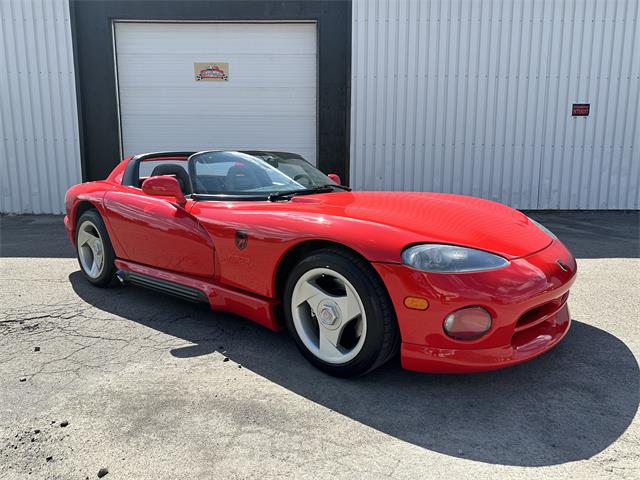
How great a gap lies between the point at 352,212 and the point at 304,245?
325 mm

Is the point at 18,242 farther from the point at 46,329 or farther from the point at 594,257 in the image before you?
the point at 594,257

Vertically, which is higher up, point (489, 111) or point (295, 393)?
point (489, 111)

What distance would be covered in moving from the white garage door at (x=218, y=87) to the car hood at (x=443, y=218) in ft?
18.1

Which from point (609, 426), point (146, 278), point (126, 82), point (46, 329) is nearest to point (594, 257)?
Result: point (609, 426)

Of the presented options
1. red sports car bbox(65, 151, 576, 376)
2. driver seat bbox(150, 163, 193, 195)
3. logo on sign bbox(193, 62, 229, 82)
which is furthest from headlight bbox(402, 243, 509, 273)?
logo on sign bbox(193, 62, 229, 82)

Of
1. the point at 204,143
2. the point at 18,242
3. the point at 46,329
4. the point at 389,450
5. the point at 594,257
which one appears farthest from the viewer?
the point at 204,143

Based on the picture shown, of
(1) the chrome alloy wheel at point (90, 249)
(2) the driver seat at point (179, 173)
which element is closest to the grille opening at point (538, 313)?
(2) the driver seat at point (179, 173)

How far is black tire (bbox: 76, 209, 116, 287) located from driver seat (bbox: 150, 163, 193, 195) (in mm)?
651

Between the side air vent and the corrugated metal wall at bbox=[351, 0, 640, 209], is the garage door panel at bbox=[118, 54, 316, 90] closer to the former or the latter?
the corrugated metal wall at bbox=[351, 0, 640, 209]

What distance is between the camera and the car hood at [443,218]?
7.95 feet

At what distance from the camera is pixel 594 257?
538 cm

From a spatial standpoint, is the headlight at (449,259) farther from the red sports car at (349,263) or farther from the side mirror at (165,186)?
the side mirror at (165,186)

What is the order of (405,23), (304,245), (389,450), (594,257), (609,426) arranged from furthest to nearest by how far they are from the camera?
(405,23), (594,257), (304,245), (609,426), (389,450)

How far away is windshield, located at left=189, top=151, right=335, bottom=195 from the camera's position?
11.0 feet
